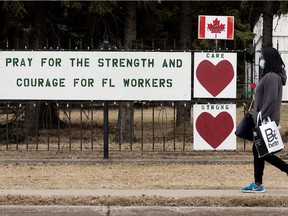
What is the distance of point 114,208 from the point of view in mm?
6168

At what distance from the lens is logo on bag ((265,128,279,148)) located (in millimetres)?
6508

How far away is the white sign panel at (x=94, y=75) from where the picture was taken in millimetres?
9633

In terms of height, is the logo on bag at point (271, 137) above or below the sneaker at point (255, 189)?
above

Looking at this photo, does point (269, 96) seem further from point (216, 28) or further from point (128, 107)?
point (128, 107)

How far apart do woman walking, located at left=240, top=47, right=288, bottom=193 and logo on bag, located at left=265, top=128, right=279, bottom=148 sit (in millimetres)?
158

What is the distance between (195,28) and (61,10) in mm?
5402

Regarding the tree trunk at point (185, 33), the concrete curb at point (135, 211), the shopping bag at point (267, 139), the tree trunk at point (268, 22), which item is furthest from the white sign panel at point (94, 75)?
the tree trunk at point (185, 33)

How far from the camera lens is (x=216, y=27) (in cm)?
1049

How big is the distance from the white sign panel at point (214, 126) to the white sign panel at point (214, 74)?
233 millimetres

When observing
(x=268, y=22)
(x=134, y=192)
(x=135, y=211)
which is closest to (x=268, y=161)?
(x=134, y=192)

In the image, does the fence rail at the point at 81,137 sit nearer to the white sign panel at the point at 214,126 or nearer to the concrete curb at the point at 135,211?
the white sign panel at the point at 214,126

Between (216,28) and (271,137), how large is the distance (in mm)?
4366

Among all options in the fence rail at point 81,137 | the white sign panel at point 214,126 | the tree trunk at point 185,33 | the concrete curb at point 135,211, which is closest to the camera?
the concrete curb at point 135,211

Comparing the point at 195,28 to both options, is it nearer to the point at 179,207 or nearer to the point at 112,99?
the point at 112,99
